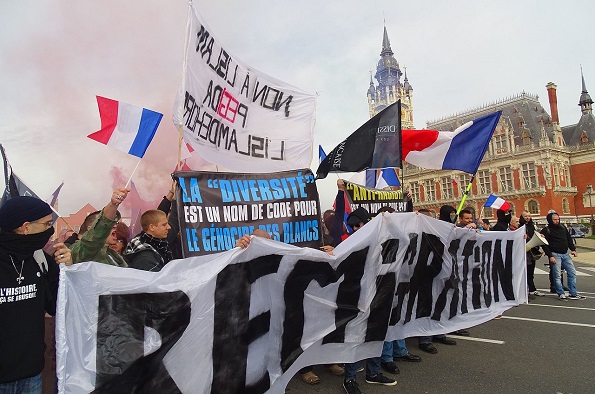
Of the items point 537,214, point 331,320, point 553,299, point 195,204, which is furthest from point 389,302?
point 537,214

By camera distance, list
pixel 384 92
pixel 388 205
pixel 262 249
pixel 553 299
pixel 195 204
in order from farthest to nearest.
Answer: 1. pixel 384 92
2. pixel 553 299
3. pixel 388 205
4. pixel 195 204
5. pixel 262 249

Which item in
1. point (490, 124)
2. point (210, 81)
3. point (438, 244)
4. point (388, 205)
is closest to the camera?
point (210, 81)

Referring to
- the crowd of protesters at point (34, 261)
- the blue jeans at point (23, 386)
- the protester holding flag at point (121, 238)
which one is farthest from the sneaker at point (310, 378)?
the blue jeans at point (23, 386)

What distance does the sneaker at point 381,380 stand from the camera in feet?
13.9

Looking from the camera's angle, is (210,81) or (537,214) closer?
(210,81)

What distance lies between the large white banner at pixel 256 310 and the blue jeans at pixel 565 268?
460cm

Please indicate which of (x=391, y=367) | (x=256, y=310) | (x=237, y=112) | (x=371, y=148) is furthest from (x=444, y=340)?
(x=237, y=112)

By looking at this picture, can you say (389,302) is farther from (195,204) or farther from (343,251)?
(195,204)

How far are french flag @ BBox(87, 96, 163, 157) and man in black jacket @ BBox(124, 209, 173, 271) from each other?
3.63 ft

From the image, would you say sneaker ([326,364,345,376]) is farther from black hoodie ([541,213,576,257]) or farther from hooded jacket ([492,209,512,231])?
black hoodie ([541,213,576,257])

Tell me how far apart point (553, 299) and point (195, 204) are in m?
8.60

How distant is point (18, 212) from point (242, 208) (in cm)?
210

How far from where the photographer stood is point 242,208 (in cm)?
414

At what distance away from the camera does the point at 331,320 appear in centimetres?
393
